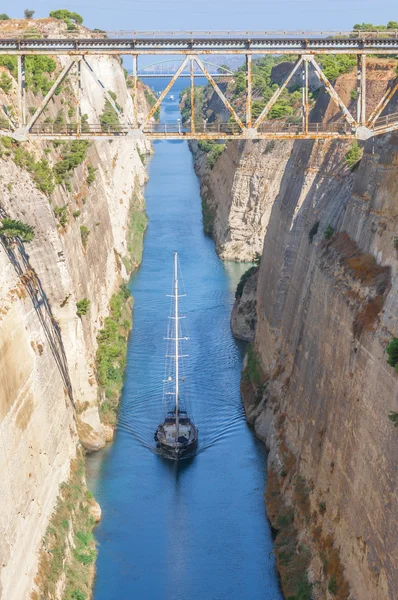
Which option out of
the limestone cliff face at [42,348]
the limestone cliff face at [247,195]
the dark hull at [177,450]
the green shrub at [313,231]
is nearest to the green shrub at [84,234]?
the limestone cliff face at [42,348]

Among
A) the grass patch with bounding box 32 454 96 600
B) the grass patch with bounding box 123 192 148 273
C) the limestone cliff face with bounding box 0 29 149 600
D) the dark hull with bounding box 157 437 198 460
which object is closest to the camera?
the limestone cliff face with bounding box 0 29 149 600

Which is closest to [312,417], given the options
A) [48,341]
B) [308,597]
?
[308,597]

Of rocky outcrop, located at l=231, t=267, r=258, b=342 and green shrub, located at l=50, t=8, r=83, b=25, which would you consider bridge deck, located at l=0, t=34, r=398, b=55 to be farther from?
green shrub, located at l=50, t=8, r=83, b=25

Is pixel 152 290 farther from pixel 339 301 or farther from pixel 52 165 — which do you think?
pixel 339 301

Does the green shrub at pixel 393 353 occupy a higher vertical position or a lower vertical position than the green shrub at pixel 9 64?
lower

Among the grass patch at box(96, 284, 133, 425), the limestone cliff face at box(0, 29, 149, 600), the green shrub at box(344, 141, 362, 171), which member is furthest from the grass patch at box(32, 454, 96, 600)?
the green shrub at box(344, 141, 362, 171)

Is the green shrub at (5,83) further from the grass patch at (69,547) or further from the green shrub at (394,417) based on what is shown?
the green shrub at (394,417)
